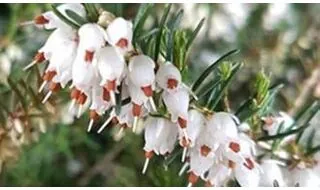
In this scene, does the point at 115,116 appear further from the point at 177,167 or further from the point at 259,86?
the point at 177,167

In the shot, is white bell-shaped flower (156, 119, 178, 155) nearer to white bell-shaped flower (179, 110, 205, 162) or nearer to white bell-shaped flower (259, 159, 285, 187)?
white bell-shaped flower (179, 110, 205, 162)

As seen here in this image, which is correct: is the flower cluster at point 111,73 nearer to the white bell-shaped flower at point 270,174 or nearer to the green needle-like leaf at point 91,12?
the green needle-like leaf at point 91,12

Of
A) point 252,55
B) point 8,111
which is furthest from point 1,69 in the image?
point 252,55

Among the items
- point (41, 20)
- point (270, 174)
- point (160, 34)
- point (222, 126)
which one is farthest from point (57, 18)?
point (270, 174)

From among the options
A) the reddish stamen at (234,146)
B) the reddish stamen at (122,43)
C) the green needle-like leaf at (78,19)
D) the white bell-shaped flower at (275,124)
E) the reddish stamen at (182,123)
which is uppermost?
the green needle-like leaf at (78,19)

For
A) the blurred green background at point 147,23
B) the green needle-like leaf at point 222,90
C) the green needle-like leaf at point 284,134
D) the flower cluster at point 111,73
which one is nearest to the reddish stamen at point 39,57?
the flower cluster at point 111,73

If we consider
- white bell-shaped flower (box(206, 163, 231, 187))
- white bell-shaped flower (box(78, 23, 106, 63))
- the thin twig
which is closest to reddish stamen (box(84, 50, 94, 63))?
white bell-shaped flower (box(78, 23, 106, 63))

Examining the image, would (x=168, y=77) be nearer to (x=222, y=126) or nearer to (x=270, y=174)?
(x=222, y=126)
